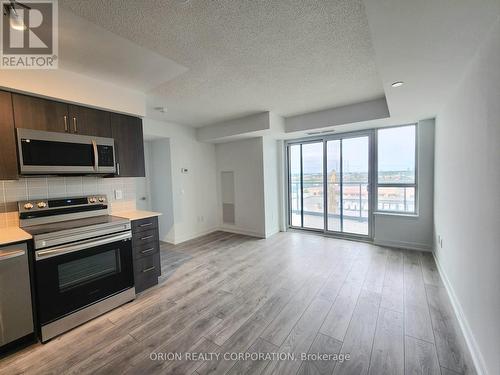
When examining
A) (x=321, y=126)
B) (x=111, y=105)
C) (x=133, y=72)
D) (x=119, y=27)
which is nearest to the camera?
(x=119, y=27)

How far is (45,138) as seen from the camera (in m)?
2.17

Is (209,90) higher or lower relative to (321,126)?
higher

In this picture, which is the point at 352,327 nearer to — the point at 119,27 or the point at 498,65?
the point at 498,65

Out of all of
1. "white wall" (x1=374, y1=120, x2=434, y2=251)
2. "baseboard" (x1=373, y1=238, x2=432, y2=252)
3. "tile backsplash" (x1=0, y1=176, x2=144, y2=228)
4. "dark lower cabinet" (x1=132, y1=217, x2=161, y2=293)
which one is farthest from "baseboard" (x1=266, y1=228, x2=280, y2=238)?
"tile backsplash" (x1=0, y1=176, x2=144, y2=228)

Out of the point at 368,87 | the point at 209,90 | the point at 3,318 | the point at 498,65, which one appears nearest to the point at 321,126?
the point at 368,87

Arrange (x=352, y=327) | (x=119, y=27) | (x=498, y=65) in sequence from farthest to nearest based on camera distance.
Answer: (x=352, y=327), (x=119, y=27), (x=498, y=65)

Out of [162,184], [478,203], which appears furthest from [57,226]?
[478,203]

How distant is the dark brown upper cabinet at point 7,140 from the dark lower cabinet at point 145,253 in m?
1.19

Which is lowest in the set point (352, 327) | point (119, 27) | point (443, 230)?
point (352, 327)

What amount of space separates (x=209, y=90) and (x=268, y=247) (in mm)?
2991

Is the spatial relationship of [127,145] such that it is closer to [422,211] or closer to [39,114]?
[39,114]

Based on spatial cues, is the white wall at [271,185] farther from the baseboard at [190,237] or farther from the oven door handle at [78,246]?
the oven door handle at [78,246]

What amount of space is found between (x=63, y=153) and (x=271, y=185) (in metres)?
3.77

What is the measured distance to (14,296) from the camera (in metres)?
1.79
